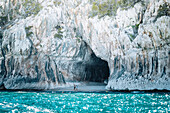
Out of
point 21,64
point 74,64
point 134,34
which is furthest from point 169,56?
point 21,64

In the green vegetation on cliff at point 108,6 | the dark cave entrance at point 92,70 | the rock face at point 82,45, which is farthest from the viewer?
the dark cave entrance at point 92,70

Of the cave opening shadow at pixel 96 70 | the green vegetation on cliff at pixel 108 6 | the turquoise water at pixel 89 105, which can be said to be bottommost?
the turquoise water at pixel 89 105

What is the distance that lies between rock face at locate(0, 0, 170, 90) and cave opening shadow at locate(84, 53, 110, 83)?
0.13m

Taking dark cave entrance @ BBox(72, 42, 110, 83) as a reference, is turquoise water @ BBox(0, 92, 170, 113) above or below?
below

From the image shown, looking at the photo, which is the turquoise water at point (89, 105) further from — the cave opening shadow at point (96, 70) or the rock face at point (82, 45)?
the cave opening shadow at point (96, 70)

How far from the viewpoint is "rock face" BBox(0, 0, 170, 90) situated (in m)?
33.3

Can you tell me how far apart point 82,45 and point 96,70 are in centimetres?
830

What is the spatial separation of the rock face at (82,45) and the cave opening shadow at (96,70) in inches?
5.1

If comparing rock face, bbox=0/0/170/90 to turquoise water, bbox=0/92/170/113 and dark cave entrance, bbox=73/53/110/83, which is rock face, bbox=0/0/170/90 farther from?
turquoise water, bbox=0/92/170/113

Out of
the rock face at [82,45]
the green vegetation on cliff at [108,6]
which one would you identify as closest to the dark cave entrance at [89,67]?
the rock face at [82,45]

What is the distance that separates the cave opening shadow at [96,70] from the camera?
1853 inches

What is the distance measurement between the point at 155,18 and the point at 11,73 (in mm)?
27306

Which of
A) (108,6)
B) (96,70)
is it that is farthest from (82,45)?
(108,6)

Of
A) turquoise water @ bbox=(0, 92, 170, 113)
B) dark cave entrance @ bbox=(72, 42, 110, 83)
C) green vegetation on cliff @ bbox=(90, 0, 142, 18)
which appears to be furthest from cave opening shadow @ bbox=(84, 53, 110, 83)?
turquoise water @ bbox=(0, 92, 170, 113)
